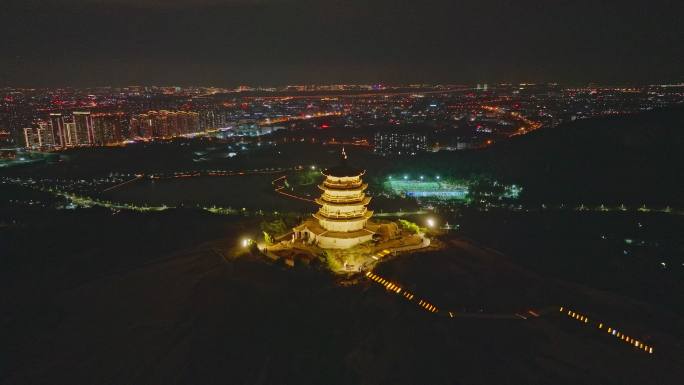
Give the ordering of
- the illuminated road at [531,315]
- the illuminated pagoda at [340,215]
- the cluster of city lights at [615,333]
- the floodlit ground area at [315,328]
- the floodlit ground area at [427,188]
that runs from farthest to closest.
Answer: the floodlit ground area at [427,188], the illuminated pagoda at [340,215], the illuminated road at [531,315], the cluster of city lights at [615,333], the floodlit ground area at [315,328]

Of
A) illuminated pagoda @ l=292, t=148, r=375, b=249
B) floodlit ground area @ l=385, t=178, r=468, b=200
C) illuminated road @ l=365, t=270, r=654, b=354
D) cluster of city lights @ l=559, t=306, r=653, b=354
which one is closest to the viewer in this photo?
cluster of city lights @ l=559, t=306, r=653, b=354

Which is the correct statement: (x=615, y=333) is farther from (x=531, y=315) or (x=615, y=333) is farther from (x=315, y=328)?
(x=315, y=328)

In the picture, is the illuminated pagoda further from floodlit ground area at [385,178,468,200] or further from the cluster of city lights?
floodlit ground area at [385,178,468,200]

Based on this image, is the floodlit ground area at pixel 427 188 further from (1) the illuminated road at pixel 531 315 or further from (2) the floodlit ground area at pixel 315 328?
(1) the illuminated road at pixel 531 315

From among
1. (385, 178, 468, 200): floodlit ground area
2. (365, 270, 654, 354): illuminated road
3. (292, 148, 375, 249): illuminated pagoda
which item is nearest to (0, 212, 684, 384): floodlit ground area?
(365, 270, 654, 354): illuminated road

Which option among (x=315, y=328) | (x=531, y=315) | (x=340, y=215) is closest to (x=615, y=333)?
(x=531, y=315)

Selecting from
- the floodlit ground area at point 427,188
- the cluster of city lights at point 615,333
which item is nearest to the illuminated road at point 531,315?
the cluster of city lights at point 615,333

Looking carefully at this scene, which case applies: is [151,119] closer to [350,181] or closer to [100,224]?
[100,224]
